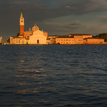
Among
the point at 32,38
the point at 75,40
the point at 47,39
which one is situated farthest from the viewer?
→ the point at 47,39

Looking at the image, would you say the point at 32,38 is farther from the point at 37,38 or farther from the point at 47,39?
the point at 47,39

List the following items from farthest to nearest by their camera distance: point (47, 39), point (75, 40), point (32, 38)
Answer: point (47, 39), point (75, 40), point (32, 38)

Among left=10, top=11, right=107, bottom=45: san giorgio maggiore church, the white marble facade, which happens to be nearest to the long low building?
left=10, top=11, right=107, bottom=45: san giorgio maggiore church

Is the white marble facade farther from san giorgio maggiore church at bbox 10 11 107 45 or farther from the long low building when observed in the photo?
the long low building

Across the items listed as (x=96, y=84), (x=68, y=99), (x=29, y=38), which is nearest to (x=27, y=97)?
(x=68, y=99)

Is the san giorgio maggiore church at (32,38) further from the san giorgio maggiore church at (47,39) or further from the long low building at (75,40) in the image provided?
the long low building at (75,40)

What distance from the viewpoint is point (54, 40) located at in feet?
571

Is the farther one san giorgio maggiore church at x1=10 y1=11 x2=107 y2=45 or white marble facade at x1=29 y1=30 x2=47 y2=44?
san giorgio maggiore church at x1=10 y1=11 x2=107 y2=45

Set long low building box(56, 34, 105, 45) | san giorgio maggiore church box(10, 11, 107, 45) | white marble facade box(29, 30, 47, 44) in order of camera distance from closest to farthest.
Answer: white marble facade box(29, 30, 47, 44) < san giorgio maggiore church box(10, 11, 107, 45) < long low building box(56, 34, 105, 45)

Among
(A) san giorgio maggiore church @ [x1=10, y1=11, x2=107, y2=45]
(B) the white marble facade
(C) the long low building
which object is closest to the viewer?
(B) the white marble facade

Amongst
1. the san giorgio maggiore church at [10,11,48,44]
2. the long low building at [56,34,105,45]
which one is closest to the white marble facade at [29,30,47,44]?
the san giorgio maggiore church at [10,11,48,44]

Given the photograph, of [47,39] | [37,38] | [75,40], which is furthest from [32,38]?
[75,40]

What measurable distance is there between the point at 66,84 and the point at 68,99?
9.53 ft

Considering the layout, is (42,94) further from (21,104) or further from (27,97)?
(21,104)
